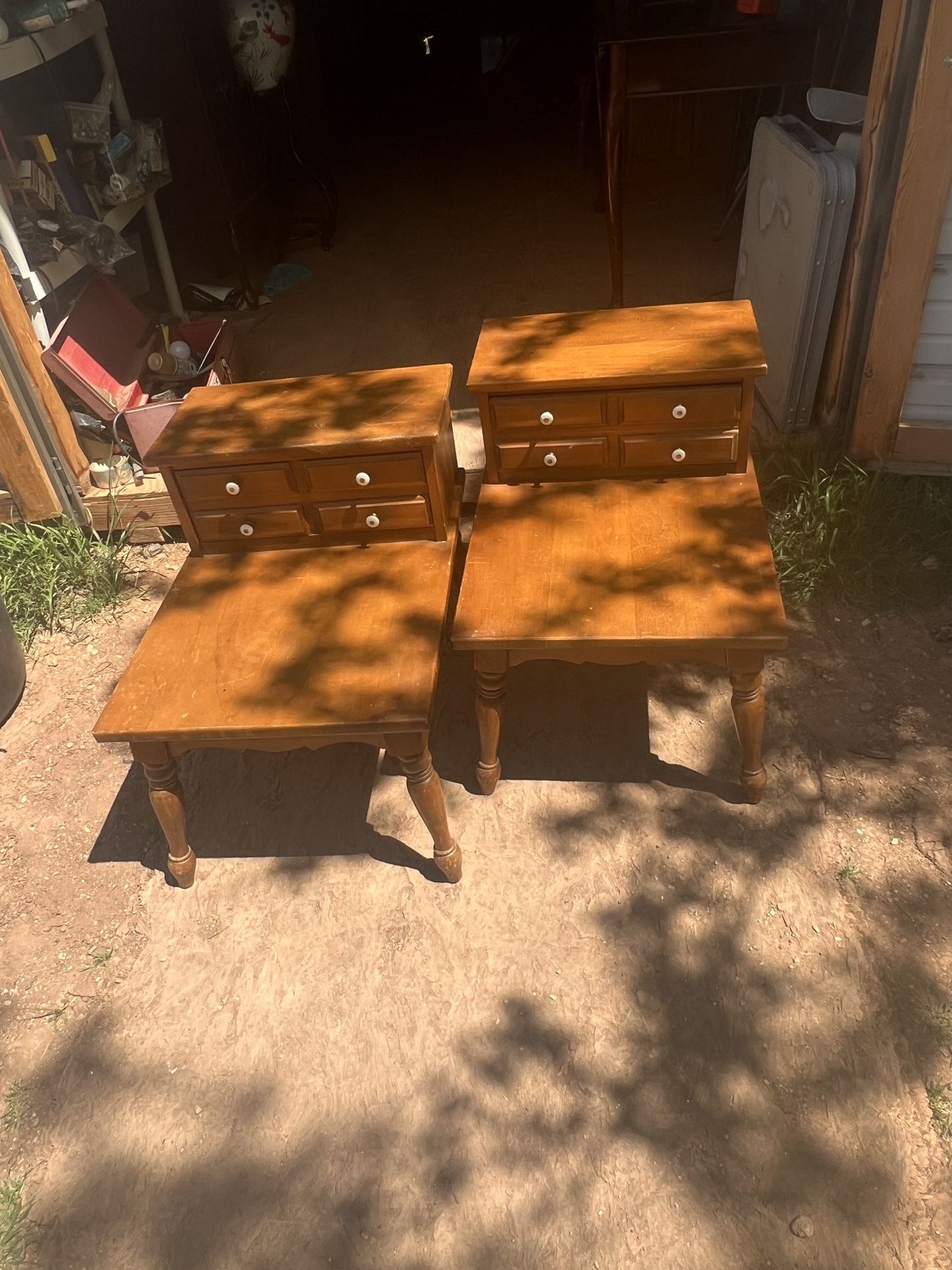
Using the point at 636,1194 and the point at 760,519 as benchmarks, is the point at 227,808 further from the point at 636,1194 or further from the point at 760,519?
the point at 760,519

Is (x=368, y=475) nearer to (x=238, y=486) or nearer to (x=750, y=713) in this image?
(x=238, y=486)

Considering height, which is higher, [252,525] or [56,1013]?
[252,525]

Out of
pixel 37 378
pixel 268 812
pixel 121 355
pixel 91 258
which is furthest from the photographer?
pixel 121 355

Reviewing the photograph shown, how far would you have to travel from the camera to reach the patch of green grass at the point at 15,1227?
7.27 ft

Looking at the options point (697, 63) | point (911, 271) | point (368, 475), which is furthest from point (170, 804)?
point (697, 63)

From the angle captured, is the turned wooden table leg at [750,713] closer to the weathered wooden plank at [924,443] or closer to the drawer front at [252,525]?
the drawer front at [252,525]

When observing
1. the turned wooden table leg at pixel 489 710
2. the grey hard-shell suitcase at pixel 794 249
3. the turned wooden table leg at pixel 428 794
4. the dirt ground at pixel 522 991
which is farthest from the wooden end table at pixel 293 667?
the grey hard-shell suitcase at pixel 794 249

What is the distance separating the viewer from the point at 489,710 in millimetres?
2934

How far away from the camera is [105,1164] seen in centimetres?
237

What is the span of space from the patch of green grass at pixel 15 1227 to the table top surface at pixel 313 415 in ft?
6.95

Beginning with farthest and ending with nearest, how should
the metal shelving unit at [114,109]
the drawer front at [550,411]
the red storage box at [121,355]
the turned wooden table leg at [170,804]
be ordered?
the red storage box at [121,355] < the metal shelving unit at [114,109] < the drawer front at [550,411] < the turned wooden table leg at [170,804]

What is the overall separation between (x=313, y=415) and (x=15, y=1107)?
2.26 m

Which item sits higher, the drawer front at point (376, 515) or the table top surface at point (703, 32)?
the table top surface at point (703, 32)

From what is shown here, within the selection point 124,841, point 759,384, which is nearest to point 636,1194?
point 124,841
